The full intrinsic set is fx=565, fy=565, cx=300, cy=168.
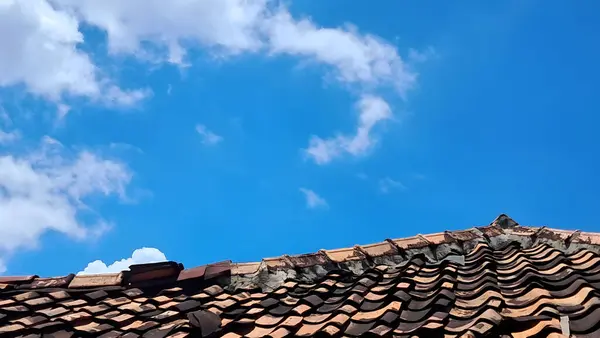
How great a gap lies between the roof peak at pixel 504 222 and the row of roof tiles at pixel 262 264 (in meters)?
0.28

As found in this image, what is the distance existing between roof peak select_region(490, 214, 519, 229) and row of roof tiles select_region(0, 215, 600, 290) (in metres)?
0.28

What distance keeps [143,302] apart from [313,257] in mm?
1708

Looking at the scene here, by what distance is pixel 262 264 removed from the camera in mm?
5676

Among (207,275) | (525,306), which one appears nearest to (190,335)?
(207,275)

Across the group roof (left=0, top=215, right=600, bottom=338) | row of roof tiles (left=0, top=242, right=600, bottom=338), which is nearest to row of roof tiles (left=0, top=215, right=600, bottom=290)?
roof (left=0, top=215, right=600, bottom=338)

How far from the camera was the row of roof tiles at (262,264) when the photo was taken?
5.52 m

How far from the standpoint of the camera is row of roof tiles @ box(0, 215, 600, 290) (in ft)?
18.1

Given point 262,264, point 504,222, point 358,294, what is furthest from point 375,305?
point 504,222

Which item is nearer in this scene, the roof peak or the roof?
the roof

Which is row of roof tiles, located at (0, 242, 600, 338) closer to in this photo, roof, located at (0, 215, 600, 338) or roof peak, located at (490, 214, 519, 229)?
roof, located at (0, 215, 600, 338)

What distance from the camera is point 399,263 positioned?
5586mm

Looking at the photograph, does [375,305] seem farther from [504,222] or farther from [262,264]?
[504,222]

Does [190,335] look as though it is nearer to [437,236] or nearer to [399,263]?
[399,263]

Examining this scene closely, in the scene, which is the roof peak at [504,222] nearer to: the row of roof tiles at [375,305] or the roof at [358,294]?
the roof at [358,294]
